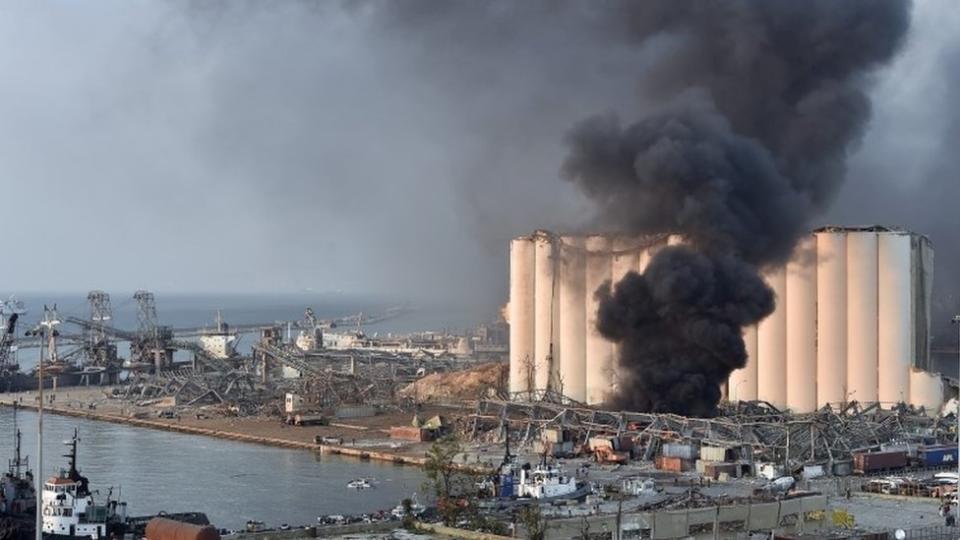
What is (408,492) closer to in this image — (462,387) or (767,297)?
(767,297)

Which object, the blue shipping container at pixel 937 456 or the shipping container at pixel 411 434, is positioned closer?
the blue shipping container at pixel 937 456

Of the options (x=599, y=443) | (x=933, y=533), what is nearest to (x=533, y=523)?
(x=933, y=533)

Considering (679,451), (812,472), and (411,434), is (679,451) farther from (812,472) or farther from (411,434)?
(411,434)

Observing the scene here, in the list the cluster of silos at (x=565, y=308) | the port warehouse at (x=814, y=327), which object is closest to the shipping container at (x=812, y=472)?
the port warehouse at (x=814, y=327)

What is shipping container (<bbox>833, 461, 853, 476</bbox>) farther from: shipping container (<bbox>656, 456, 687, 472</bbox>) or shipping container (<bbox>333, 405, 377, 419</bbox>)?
shipping container (<bbox>333, 405, 377, 419</bbox>)

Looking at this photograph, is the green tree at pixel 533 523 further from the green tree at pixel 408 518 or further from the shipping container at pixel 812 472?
the shipping container at pixel 812 472

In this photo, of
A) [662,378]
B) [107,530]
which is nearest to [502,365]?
[662,378]

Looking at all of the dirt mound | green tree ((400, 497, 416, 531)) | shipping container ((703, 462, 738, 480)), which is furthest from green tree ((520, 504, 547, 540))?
the dirt mound
